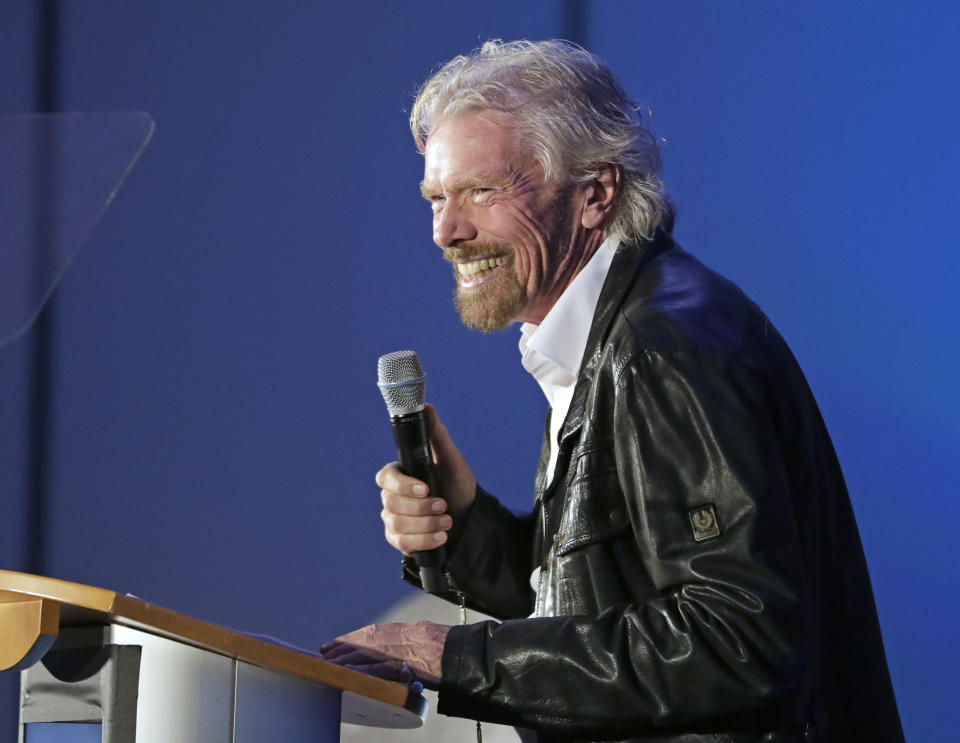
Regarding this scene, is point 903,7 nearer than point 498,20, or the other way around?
point 903,7

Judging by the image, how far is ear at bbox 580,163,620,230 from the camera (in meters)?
1.81

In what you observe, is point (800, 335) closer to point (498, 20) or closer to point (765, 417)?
point (498, 20)

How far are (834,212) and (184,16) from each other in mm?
1714

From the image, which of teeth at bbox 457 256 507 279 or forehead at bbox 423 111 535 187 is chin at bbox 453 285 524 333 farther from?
forehead at bbox 423 111 535 187

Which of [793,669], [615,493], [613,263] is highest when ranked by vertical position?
[613,263]

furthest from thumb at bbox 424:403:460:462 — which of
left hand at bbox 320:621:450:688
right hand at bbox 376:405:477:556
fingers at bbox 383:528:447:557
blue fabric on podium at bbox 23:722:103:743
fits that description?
blue fabric on podium at bbox 23:722:103:743

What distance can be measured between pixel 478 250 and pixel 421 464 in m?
0.36

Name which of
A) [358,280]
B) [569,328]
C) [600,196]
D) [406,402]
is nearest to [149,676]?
[406,402]

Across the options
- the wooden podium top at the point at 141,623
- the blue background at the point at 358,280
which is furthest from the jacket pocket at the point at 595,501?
the blue background at the point at 358,280

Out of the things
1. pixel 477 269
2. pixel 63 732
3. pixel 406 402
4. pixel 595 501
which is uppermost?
pixel 477 269

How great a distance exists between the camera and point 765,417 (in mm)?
1389

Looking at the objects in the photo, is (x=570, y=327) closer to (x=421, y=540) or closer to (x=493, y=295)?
(x=493, y=295)

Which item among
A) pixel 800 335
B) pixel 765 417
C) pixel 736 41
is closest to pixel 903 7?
pixel 736 41

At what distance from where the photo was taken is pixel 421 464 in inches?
66.2
